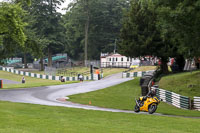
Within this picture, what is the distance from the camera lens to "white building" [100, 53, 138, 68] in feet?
256

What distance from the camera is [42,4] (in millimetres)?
83312

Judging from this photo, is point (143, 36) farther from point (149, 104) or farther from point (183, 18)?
point (149, 104)

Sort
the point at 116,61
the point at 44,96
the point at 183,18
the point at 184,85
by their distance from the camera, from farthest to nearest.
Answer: the point at 116,61 → the point at 44,96 → the point at 184,85 → the point at 183,18

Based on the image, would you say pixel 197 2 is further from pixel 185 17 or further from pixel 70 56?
pixel 70 56

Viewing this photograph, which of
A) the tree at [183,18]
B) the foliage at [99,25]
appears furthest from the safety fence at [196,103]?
the foliage at [99,25]

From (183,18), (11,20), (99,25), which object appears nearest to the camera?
(183,18)

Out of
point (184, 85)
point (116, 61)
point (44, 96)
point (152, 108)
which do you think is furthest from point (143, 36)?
point (116, 61)

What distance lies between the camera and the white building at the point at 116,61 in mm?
78169

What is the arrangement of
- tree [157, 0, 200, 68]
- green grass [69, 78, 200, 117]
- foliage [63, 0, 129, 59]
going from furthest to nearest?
foliage [63, 0, 129, 59] < green grass [69, 78, 200, 117] < tree [157, 0, 200, 68]

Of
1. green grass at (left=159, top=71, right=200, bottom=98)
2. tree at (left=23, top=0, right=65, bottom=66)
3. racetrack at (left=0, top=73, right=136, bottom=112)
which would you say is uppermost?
tree at (left=23, top=0, right=65, bottom=66)

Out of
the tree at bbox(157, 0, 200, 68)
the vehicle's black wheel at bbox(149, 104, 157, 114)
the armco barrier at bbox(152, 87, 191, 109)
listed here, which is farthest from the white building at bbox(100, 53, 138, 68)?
the vehicle's black wheel at bbox(149, 104, 157, 114)

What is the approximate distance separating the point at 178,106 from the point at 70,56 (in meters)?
92.7

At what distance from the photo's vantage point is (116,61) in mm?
81750

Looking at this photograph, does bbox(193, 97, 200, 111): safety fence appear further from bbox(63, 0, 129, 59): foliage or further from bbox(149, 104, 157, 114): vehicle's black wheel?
bbox(63, 0, 129, 59): foliage
